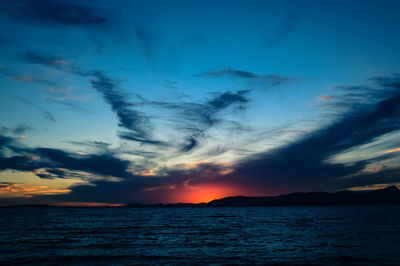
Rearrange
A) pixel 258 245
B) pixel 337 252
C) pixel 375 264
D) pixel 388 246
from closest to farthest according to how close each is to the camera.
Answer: pixel 375 264 < pixel 337 252 < pixel 388 246 < pixel 258 245

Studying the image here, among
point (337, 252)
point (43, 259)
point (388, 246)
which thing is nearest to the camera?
point (43, 259)

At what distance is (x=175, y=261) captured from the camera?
23.6 m

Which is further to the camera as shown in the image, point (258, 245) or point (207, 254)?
point (258, 245)

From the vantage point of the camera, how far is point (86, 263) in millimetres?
23594

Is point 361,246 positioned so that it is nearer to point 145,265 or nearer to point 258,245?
point 258,245

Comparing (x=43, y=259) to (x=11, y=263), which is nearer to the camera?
(x=11, y=263)

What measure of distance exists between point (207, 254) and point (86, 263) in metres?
11.6

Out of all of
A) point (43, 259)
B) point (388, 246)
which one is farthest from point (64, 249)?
point (388, 246)

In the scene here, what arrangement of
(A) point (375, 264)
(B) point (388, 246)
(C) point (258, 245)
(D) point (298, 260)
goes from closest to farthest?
(A) point (375, 264)
(D) point (298, 260)
(B) point (388, 246)
(C) point (258, 245)

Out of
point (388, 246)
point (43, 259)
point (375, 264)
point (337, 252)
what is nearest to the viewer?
point (375, 264)

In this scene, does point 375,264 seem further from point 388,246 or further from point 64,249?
point 64,249

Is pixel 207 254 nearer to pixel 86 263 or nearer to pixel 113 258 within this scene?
pixel 113 258

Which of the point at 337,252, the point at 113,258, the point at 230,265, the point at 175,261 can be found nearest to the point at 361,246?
the point at 337,252

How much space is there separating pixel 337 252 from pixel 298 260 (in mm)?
6316
